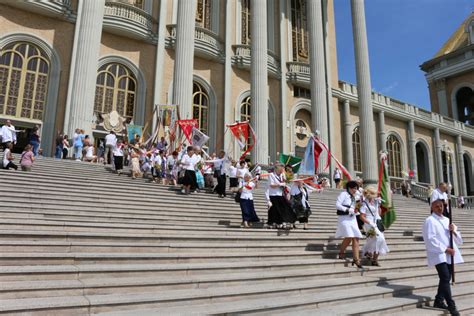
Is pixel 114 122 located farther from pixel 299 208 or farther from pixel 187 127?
pixel 299 208

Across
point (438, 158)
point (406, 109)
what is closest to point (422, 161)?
point (438, 158)

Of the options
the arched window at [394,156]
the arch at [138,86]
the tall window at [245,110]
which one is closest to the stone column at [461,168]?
the arched window at [394,156]

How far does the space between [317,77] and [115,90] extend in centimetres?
1304

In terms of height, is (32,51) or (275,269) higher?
(32,51)

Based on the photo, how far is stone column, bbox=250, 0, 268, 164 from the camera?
2020 centimetres

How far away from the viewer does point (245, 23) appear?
25.3 meters

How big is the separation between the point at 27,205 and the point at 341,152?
25.4 meters

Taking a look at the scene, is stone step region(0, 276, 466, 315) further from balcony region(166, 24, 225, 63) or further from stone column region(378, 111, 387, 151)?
stone column region(378, 111, 387, 151)

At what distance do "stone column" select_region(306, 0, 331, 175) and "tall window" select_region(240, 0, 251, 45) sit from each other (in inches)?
171

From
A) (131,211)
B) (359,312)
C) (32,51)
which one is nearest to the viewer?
(359,312)

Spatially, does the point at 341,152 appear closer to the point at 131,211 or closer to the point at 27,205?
the point at 131,211


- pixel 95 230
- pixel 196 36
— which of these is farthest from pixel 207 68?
pixel 95 230

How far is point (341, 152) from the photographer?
2894cm

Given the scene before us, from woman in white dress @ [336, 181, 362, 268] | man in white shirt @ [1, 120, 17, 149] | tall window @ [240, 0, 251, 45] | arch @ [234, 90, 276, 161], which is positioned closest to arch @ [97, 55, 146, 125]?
arch @ [234, 90, 276, 161]
